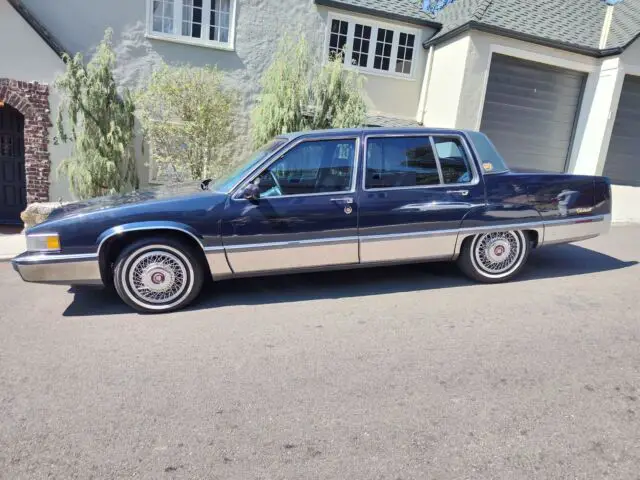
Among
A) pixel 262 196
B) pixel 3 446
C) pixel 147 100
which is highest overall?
pixel 147 100

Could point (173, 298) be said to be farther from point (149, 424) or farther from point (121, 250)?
point (149, 424)

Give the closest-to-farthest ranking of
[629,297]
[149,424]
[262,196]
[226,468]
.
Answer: [226,468] → [149,424] → [262,196] → [629,297]

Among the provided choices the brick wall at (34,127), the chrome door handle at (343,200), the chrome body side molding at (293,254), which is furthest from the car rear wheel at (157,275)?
the brick wall at (34,127)

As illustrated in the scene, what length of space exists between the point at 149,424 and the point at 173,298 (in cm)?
185

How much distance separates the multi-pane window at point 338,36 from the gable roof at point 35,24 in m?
6.15

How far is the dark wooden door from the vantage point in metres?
9.71

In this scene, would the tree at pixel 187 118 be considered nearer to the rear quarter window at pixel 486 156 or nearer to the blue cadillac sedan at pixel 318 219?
the blue cadillac sedan at pixel 318 219

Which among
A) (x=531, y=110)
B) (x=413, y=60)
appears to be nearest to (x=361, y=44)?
(x=413, y=60)

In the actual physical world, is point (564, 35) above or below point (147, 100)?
above

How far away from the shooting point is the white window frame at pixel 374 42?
37.5ft

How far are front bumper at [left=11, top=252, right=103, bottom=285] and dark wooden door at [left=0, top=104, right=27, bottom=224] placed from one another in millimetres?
6990

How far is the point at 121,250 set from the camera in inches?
173

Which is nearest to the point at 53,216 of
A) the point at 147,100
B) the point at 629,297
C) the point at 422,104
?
the point at 147,100

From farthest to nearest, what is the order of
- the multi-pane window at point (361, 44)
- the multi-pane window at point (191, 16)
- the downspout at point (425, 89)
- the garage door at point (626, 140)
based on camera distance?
the garage door at point (626, 140) < the downspout at point (425, 89) < the multi-pane window at point (361, 44) < the multi-pane window at point (191, 16)
